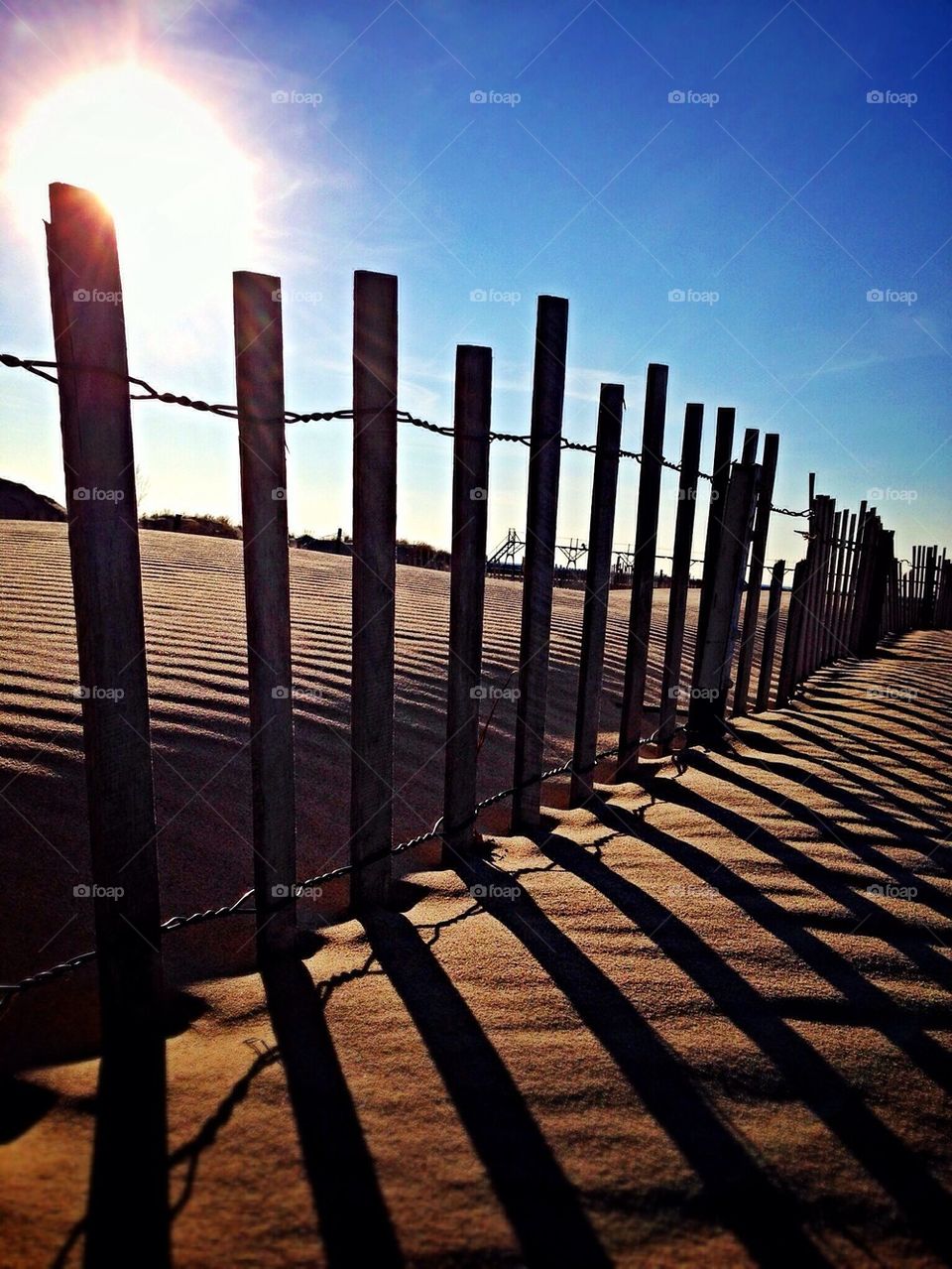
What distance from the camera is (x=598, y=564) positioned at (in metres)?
3.23

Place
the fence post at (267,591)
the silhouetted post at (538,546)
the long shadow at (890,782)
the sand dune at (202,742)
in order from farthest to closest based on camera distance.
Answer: the long shadow at (890,782)
the silhouetted post at (538,546)
the sand dune at (202,742)
the fence post at (267,591)

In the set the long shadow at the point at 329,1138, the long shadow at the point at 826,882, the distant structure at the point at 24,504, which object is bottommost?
the long shadow at the point at 329,1138

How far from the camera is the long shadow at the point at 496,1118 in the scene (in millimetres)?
1151

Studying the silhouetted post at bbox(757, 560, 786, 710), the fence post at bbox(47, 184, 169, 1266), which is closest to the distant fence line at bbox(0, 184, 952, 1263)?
the fence post at bbox(47, 184, 169, 1266)

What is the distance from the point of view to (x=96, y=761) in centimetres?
167

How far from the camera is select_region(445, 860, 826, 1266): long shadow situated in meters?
1.17

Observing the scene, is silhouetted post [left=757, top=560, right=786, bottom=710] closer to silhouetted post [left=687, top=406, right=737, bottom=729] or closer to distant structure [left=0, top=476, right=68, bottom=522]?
silhouetted post [left=687, top=406, right=737, bottom=729]

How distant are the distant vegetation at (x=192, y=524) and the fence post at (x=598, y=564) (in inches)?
668

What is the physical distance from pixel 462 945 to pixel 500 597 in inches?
312

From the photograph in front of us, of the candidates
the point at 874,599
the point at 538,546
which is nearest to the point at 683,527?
the point at 538,546

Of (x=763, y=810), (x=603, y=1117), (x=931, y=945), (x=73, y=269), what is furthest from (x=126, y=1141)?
(x=763, y=810)

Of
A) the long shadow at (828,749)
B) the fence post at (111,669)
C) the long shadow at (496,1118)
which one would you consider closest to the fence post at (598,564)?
the long shadow at (496,1118)

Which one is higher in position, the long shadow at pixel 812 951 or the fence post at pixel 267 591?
the fence post at pixel 267 591

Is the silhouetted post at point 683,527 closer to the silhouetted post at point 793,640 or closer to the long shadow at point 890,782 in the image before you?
the long shadow at point 890,782
